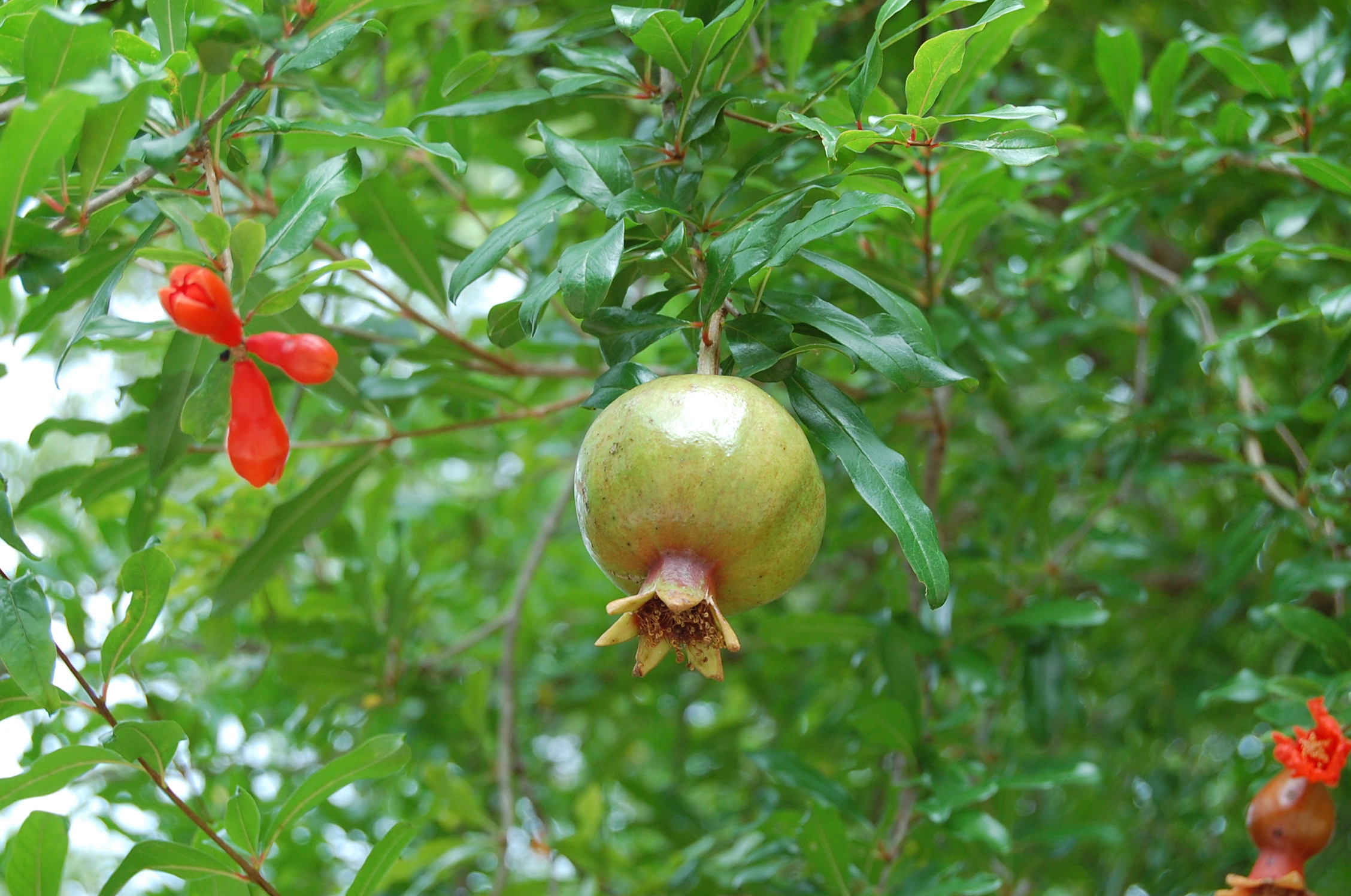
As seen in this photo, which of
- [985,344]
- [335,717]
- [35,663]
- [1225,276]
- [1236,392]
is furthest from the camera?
[335,717]

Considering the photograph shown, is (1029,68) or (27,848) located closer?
(27,848)

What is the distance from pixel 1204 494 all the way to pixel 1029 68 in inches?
51.5

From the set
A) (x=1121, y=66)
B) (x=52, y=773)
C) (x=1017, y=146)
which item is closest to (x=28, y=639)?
(x=52, y=773)

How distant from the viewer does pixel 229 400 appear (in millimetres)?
1181

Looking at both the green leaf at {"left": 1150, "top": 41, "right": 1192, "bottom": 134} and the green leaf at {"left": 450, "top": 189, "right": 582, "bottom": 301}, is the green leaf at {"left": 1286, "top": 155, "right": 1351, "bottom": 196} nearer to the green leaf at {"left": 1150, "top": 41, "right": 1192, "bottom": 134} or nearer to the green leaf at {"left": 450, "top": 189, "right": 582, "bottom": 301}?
the green leaf at {"left": 1150, "top": 41, "right": 1192, "bottom": 134}

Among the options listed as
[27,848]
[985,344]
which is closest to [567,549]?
[985,344]

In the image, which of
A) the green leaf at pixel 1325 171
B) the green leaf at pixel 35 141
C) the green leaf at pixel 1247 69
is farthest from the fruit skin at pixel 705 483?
the green leaf at pixel 1247 69

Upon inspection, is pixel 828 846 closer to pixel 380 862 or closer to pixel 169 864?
pixel 380 862

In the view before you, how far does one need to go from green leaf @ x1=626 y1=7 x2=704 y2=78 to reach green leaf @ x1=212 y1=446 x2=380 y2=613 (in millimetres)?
978

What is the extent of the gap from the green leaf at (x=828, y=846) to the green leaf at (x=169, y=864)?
815 millimetres

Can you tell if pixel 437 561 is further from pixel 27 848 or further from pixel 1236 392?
pixel 1236 392

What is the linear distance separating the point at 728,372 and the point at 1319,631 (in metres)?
1.04

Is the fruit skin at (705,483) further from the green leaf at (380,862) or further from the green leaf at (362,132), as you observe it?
the green leaf at (380,862)

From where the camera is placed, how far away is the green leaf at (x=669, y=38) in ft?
3.77
